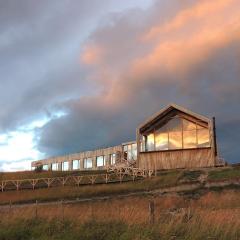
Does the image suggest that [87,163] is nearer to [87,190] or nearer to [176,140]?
[176,140]

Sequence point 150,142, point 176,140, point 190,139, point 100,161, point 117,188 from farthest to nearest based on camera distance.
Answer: point 100,161, point 150,142, point 176,140, point 190,139, point 117,188

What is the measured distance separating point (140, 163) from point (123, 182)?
648 cm

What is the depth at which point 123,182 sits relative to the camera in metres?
42.2

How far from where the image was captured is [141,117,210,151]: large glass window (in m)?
46.4

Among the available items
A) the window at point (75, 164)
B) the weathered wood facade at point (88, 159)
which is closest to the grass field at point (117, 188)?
the weathered wood facade at point (88, 159)

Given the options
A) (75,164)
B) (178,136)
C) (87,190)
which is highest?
(178,136)

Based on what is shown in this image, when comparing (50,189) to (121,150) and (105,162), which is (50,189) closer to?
(121,150)

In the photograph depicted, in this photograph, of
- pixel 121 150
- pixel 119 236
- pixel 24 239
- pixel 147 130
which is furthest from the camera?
pixel 121 150

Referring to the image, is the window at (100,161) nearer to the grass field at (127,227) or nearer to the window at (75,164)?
the window at (75,164)

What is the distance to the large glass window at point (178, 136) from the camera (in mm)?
46438

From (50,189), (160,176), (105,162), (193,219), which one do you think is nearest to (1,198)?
(50,189)

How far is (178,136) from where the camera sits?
47.2 metres

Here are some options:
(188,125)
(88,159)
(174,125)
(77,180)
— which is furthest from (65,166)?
(188,125)

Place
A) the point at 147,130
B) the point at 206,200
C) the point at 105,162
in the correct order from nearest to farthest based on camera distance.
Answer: the point at 206,200 → the point at 147,130 → the point at 105,162
